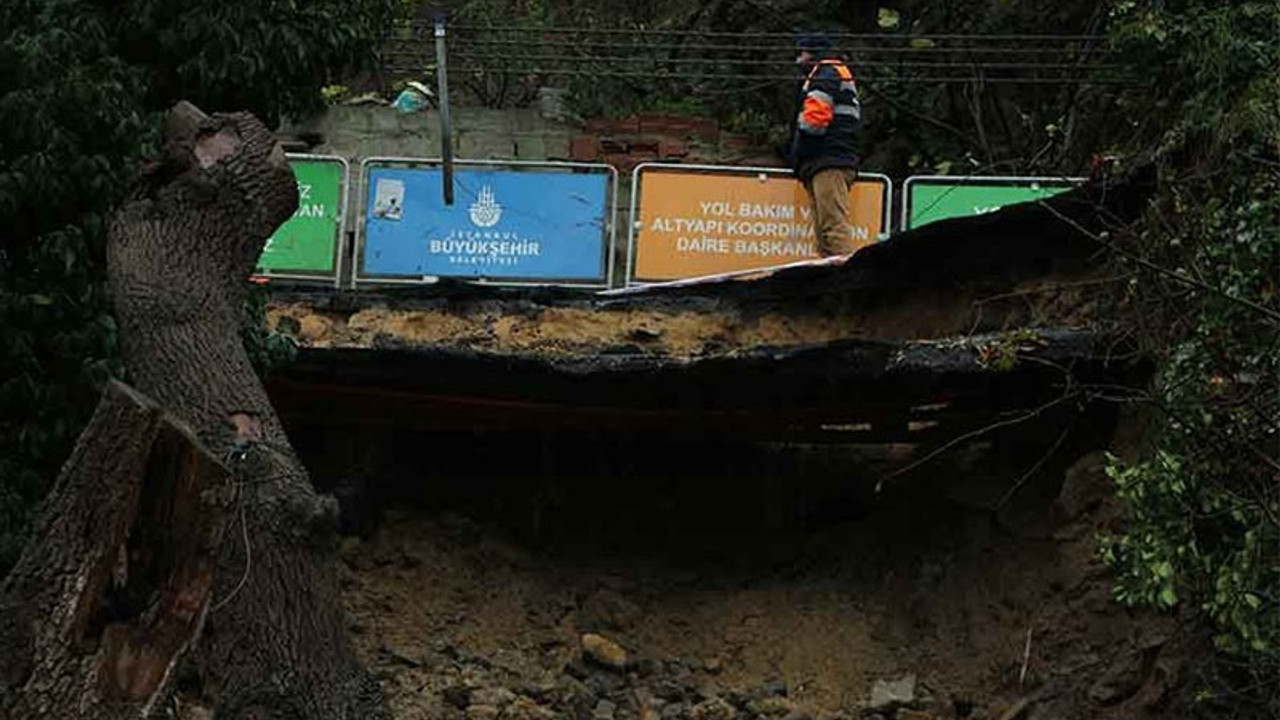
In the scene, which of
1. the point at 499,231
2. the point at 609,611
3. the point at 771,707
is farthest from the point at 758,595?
the point at 499,231

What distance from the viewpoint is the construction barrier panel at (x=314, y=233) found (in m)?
11.2

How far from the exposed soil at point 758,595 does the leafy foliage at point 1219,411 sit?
2.49ft

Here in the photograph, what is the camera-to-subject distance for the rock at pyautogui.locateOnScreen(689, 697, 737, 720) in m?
8.71

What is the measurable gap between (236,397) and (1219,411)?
A: 371 centimetres

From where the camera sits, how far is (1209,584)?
695 cm

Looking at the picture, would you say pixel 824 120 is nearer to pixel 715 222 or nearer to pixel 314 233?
pixel 715 222

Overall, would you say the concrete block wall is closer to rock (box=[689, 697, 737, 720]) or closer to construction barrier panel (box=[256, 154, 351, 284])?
construction barrier panel (box=[256, 154, 351, 284])

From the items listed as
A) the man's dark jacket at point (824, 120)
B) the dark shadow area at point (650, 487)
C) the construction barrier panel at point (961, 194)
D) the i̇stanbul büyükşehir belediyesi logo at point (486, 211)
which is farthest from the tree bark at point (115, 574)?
the construction barrier panel at point (961, 194)

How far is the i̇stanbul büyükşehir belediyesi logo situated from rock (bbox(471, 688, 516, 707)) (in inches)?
134

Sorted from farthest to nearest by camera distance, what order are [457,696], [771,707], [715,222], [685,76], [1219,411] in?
1. [685,76]
2. [715,222]
3. [771,707]
4. [457,696]
5. [1219,411]

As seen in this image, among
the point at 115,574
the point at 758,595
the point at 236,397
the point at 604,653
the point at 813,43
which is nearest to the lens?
the point at 115,574

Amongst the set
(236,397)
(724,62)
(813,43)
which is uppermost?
(813,43)

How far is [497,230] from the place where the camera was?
11.2 m

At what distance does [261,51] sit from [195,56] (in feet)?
0.89
